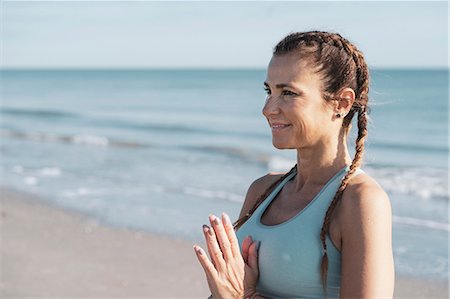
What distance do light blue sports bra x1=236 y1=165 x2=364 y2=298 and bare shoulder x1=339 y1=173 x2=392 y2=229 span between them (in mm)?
112

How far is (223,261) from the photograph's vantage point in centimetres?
253

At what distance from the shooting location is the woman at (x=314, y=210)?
93.1 inches

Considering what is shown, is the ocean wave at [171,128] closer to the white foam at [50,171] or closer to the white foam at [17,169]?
the white foam at [50,171]

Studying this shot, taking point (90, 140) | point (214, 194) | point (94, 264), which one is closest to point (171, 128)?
point (90, 140)

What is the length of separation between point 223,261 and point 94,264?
18.4 feet

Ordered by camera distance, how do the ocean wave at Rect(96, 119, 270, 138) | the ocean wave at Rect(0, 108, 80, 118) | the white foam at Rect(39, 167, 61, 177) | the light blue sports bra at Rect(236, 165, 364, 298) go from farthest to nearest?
the ocean wave at Rect(0, 108, 80, 118), the ocean wave at Rect(96, 119, 270, 138), the white foam at Rect(39, 167, 61, 177), the light blue sports bra at Rect(236, 165, 364, 298)

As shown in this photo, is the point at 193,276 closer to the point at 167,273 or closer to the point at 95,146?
the point at 167,273

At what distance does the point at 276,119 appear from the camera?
2.68m

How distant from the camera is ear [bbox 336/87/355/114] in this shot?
265 centimetres

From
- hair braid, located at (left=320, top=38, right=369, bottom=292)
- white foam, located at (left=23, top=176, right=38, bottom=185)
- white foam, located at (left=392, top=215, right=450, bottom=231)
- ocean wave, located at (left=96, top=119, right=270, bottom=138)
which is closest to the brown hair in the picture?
hair braid, located at (left=320, top=38, right=369, bottom=292)

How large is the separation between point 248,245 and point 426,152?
17.8 meters

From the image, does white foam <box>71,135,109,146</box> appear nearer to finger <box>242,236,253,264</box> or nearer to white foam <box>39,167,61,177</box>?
white foam <box>39,167,61,177</box>

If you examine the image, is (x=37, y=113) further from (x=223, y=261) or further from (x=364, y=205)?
(x=364, y=205)

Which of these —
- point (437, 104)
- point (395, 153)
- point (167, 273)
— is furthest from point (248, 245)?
point (437, 104)
